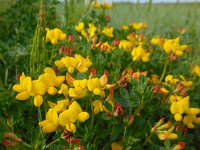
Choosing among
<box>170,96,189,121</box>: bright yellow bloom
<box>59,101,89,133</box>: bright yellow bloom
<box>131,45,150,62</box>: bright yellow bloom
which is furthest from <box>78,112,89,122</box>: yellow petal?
<box>131,45,150,62</box>: bright yellow bloom

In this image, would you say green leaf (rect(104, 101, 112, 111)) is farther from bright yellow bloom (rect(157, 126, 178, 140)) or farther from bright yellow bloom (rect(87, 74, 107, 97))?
bright yellow bloom (rect(157, 126, 178, 140))

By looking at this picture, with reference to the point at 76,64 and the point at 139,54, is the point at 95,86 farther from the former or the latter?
the point at 139,54

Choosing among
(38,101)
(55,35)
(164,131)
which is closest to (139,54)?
(55,35)

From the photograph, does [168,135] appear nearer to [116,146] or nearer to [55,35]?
[116,146]

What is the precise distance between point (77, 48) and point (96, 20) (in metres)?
0.99

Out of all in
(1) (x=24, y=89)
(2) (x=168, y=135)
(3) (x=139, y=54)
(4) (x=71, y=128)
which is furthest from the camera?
(3) (x=139, y=54)

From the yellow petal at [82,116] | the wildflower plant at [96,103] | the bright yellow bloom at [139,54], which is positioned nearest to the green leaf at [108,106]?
the wildflower plant at [96,103]

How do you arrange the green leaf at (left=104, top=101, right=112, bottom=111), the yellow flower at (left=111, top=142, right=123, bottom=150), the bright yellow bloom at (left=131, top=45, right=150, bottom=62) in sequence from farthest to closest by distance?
the bright yellow bloom at (left=131, top=45, right=150, bottom=62)
the yellow flower at (left=111, top=142, right=123, bottom=150)
the green leaf at (left=104, top=101, right=112, bottom=111)

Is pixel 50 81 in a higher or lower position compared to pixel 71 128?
higher

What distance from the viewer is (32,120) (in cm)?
177

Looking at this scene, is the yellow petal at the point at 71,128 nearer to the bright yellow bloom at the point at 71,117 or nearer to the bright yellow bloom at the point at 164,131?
the bright yellow bloom at the point at 71,117

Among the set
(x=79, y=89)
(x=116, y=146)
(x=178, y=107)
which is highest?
(x=79, y=89)

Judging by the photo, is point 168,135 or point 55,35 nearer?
point 168,135

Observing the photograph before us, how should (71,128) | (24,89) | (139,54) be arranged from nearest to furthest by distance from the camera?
1. (71,128)
2. (24,89)
3. (139,54)
